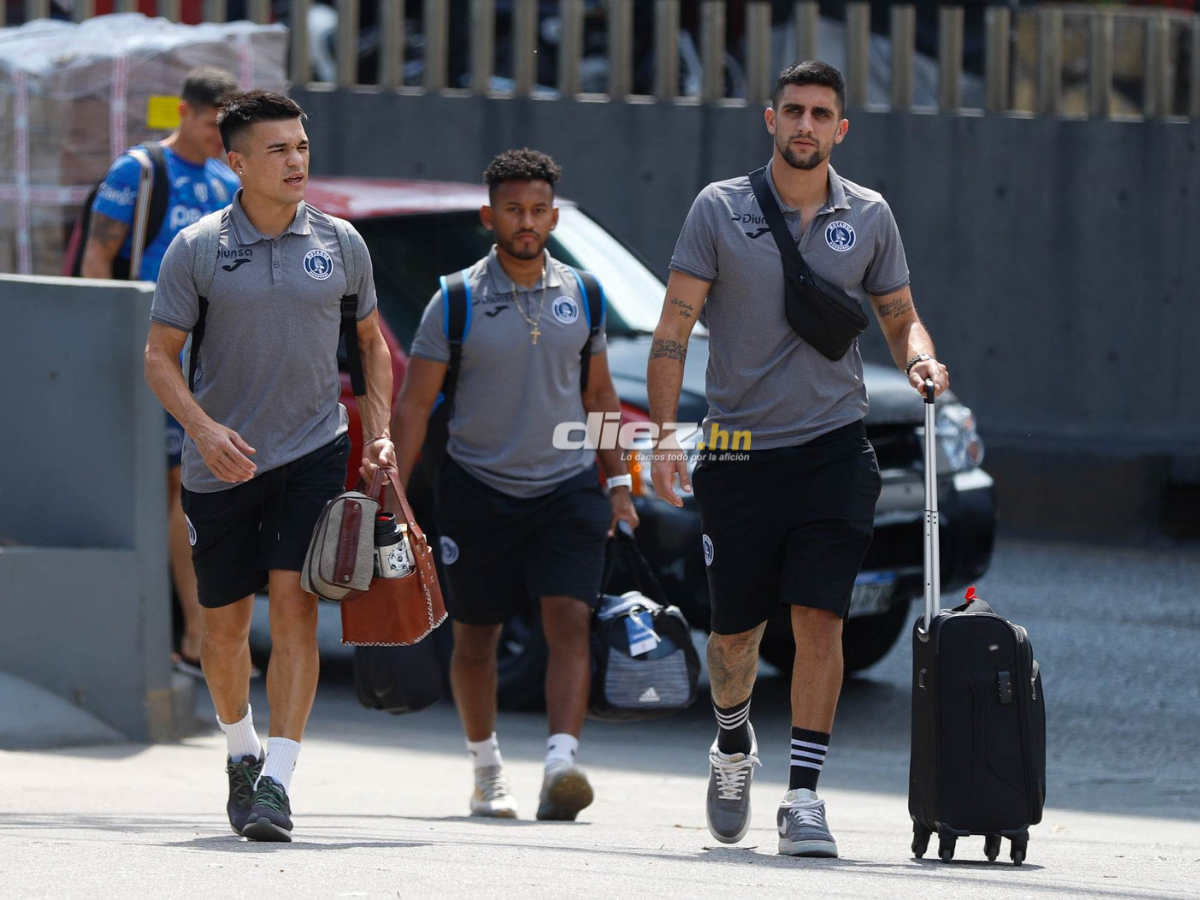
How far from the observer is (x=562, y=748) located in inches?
247

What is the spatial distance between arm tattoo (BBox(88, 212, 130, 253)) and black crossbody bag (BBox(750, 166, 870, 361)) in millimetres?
3316

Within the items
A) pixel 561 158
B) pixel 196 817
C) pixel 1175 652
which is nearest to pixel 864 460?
pixel 196 817

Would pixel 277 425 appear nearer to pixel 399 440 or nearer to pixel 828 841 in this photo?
pixel 399 440

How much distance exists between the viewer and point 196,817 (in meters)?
6.27

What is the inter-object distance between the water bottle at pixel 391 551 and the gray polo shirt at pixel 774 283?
990 mm

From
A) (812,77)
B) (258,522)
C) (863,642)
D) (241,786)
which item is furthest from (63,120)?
(812,77)

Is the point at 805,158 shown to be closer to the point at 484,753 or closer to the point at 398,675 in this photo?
the point at 398,675

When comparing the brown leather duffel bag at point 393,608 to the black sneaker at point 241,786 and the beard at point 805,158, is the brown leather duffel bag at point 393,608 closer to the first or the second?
the black sneaker at point 241,786

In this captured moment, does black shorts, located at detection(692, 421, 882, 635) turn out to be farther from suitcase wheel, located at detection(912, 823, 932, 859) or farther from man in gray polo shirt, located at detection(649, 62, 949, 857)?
suitcase wheel, located at detection(912, 823, 932, 859)

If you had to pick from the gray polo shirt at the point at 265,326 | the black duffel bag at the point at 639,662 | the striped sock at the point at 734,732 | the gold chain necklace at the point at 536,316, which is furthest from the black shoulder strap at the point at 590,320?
the striped sock at the point at 734,732

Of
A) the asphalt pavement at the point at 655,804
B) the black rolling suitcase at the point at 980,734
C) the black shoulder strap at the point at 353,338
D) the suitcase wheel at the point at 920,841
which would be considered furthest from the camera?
the black shoulder strap at the point at 353,338

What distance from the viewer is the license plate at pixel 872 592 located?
312 inches

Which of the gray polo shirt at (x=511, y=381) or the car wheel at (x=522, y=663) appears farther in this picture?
the car wheel at (x=522, y=663)

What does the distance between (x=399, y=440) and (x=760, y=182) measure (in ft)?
4.92
